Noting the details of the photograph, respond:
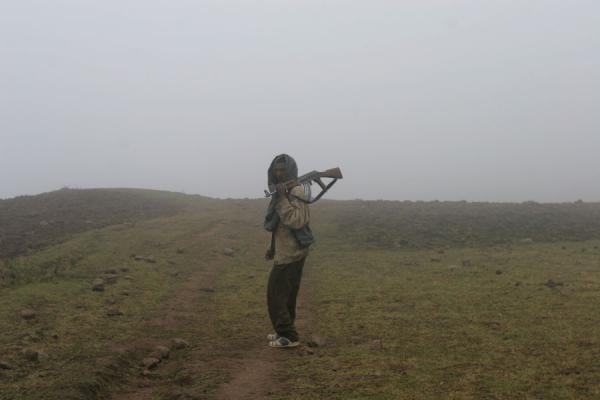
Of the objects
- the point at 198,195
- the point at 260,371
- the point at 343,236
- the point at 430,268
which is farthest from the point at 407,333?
the point at 198,195

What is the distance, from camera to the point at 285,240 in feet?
29.6

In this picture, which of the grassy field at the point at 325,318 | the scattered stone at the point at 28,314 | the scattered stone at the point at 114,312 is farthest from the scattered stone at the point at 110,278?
the scattered stone at the point at 28,314

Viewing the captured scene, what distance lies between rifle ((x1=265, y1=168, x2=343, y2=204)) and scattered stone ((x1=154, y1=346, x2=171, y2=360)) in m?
2.71

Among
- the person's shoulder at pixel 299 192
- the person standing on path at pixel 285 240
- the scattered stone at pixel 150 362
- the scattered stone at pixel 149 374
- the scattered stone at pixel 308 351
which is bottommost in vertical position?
the scattered stone at pixel 149 374

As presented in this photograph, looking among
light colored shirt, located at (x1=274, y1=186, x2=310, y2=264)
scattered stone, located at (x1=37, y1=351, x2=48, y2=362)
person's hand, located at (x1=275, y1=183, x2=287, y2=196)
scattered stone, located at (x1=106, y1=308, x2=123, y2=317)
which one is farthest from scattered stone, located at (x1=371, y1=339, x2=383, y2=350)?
scattered stone, located at (x1=106, y1=308, x2=123, y2=317)

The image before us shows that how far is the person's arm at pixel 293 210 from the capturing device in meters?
8.84

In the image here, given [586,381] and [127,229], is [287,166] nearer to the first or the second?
[586,381]

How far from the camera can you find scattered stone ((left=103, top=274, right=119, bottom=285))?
13443 millimetres

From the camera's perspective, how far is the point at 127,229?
854 inches

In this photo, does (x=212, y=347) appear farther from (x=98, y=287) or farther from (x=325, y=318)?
(x=98, y=287)

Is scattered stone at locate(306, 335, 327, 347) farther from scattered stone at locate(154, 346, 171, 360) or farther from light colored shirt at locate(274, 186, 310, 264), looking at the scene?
scattered stone at locate(154, 346, 171, 360)

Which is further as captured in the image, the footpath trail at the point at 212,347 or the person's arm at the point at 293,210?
the person's arm at the point at 293,210

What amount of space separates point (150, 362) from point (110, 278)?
5.93 meters

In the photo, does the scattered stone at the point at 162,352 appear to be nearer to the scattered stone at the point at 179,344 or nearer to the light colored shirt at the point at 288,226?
the scattered stone at the point at 179,344
